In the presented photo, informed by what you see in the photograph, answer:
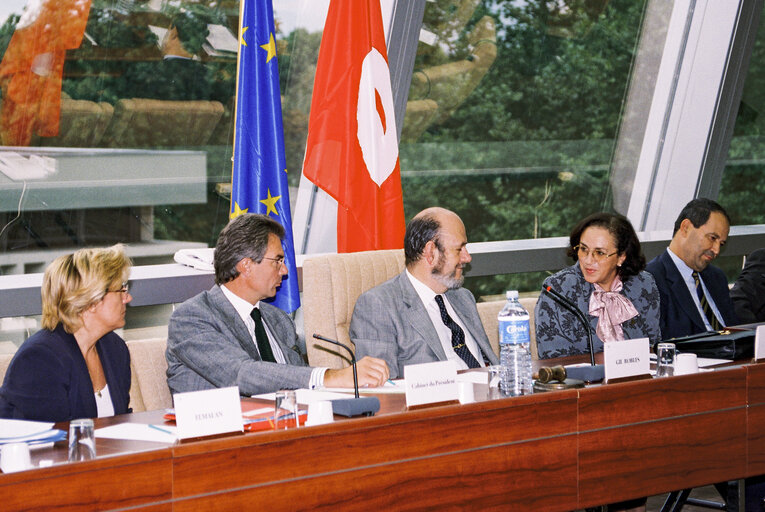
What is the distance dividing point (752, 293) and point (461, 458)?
9.50 ft

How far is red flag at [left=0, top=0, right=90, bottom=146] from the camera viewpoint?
4184 mm

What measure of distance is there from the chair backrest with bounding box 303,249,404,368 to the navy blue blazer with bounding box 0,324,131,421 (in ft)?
3.37

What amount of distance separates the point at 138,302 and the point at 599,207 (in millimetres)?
3410

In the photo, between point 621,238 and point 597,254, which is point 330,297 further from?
point 621,238

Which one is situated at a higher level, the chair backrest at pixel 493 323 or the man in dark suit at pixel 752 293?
the man in dark suit at pixel 752 293

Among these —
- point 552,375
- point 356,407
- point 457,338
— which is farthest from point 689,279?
point 356,407

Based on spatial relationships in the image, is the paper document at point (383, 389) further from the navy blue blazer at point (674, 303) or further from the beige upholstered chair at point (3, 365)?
the navy blue blazer at point (674, 303)

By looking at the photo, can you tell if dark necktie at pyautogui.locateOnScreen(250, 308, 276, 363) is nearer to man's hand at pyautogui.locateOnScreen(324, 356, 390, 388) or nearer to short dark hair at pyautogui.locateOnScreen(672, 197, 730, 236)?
man's hand at pyautogui.locateOnScreen(324, 356, 390, 388)

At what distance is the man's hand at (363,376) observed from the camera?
277cm

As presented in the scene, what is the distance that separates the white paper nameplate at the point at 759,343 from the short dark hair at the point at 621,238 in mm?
767

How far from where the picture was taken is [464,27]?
5.41 metres

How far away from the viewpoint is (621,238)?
366 cm

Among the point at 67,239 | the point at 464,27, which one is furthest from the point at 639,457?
the point at 464,27

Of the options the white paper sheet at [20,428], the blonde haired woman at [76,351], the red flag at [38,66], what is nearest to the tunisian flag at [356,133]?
the red flag at [38,66]
